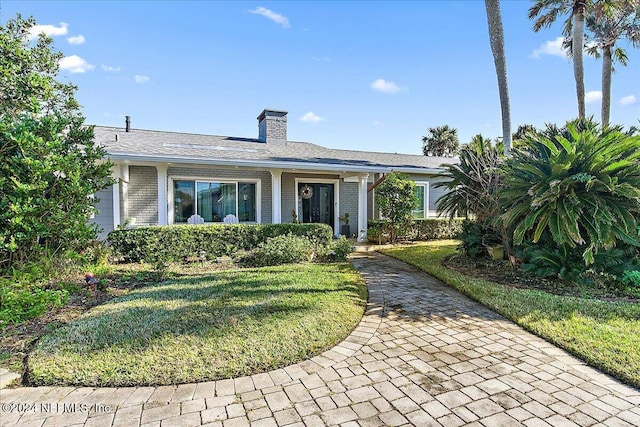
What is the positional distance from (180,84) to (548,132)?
12674mm

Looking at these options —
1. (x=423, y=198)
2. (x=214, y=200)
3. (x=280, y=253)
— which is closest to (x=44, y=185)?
(x=280, y=253)

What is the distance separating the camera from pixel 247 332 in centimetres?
386

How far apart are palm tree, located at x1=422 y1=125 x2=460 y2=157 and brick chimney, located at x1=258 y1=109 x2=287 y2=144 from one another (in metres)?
21.9

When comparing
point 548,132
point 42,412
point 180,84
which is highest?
point 180,84

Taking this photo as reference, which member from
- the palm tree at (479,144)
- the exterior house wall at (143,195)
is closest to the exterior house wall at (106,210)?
the exterior house wall at (143,195)

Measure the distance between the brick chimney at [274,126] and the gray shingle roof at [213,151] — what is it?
323mm

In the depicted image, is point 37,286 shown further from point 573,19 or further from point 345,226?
point 573,19

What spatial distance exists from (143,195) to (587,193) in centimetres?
1142

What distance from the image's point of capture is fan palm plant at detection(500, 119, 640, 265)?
18.7 ft

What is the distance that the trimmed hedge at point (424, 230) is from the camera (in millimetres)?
12223

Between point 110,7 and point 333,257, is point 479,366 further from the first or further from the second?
point 110,7

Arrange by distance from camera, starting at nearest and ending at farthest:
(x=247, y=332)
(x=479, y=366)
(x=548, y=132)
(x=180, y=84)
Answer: (x=479, y=366), (x=247, y=332), (x=548, y=132), (x=180, y=84)

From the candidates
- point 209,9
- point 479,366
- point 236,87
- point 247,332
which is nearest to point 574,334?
point 479,366

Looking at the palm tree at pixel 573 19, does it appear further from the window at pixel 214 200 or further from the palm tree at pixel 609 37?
the window at pixel 214 200
